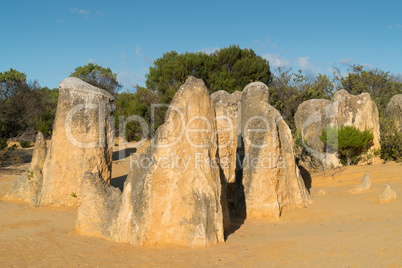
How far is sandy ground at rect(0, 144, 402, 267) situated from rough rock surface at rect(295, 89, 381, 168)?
226 inches

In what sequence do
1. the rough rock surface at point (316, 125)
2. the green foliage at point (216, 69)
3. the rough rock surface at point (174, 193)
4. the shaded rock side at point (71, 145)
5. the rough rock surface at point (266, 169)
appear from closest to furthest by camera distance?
1. the rough rock surface at point (174, 193)
2. the rough rock surface at point (266, 169)
3. the shaded rock side at point (71, 145)
4. the rough rock surface at point (316, 125)
5. the green foliage at point (216, 69)

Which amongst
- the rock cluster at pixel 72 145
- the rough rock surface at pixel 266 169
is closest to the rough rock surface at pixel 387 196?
the rough rock surface at pixel 266 169

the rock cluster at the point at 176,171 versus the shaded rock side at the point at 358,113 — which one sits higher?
the shaded rock side at the point at 358,113

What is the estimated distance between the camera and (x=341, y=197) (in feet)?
27.0

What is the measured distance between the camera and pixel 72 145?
7848mm

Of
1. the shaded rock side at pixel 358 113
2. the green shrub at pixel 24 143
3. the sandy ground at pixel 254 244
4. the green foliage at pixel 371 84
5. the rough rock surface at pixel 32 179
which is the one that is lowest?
the sandy ground at pixel 254 244

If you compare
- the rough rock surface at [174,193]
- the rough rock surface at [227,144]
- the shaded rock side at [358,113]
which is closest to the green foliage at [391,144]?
the shaded rock side at [358,113]

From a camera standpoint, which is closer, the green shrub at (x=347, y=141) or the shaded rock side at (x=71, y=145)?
the shaded rock side at (x=71, y=145)

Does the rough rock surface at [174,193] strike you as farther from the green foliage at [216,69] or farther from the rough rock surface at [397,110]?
the green foliage at [216,69]

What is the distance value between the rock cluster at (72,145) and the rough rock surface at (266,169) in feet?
10.7

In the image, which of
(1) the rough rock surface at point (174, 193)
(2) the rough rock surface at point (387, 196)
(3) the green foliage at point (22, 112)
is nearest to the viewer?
(1) the rough rock surface at point (174, 193)

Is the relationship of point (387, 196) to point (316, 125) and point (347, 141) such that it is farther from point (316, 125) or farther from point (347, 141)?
point (316, 125)

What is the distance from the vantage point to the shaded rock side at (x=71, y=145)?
7.79 meters

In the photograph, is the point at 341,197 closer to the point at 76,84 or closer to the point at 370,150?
the point at 370,150
